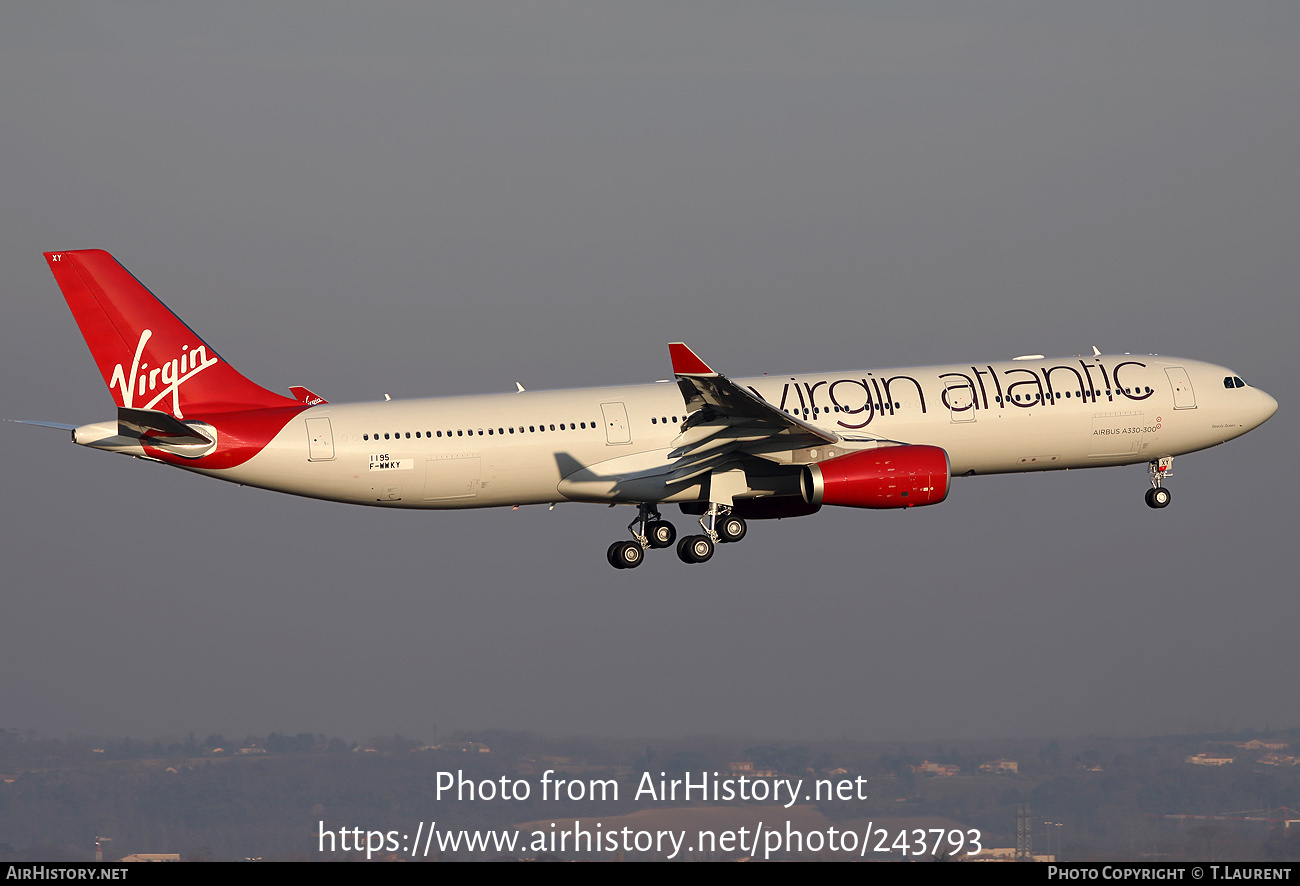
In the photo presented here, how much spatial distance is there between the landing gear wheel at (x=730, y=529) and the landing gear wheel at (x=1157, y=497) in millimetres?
15476

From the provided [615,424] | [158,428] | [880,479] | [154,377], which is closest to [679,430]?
[615,424]

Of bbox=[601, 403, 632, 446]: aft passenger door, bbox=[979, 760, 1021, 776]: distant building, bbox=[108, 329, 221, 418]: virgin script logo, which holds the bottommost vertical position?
bbox=[979, 760, 1021, 776]: distant building

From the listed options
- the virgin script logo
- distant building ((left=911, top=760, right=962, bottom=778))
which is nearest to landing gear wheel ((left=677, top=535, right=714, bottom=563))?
the virgin script logo

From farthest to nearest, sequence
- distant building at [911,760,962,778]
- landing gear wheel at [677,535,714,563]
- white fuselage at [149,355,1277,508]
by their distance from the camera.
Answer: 1. distant building at [911,760,962,778]
2. landing gear wheel at [677,535,714,563]
3. white fuselage at [149,355,1277,508]

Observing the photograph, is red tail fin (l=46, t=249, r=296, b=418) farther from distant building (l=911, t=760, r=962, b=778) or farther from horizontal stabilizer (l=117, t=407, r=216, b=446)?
distant building (l=911, t=760, r=962, b=778)

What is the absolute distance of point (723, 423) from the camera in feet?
155

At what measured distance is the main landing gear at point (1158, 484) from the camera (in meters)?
53.1

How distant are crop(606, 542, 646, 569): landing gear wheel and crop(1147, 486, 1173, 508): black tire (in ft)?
60.6

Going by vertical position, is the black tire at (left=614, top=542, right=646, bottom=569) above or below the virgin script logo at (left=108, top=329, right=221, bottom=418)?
below

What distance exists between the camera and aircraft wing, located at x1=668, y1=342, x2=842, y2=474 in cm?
4431

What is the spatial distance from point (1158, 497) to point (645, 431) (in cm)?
1933

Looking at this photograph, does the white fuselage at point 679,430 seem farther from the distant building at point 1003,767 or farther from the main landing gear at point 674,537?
the distant building at point 1003,767
